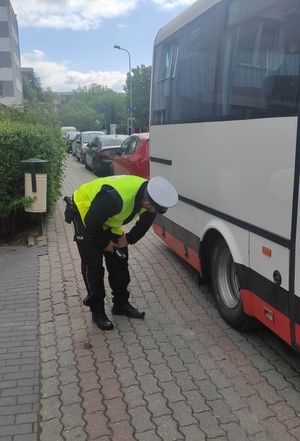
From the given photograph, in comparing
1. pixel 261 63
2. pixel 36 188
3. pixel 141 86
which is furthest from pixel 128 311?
pixel 141 86

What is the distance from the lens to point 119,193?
4.05 meters

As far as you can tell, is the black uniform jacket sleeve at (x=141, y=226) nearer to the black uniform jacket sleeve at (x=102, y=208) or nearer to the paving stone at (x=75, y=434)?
the black uniform jacket sleeve at (x=102, y=208)

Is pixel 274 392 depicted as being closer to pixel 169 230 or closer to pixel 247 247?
pixel 247 247

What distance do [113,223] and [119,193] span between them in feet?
1.15

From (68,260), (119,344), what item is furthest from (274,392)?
(68,260)

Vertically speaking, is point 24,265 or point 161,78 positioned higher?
point 161,78

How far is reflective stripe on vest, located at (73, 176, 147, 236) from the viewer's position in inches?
161

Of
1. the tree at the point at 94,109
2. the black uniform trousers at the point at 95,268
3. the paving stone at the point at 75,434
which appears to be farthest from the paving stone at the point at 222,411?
the tree at the point at 94,109

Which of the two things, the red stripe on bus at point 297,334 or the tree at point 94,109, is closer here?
the red stripe on bus at point 297,334

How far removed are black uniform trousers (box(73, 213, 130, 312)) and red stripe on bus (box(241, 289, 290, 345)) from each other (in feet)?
4.12

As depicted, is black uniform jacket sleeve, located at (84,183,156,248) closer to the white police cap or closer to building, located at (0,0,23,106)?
the white police cap

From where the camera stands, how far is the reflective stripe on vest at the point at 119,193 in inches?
161

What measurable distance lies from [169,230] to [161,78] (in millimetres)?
1922

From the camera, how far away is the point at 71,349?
4176 mm
